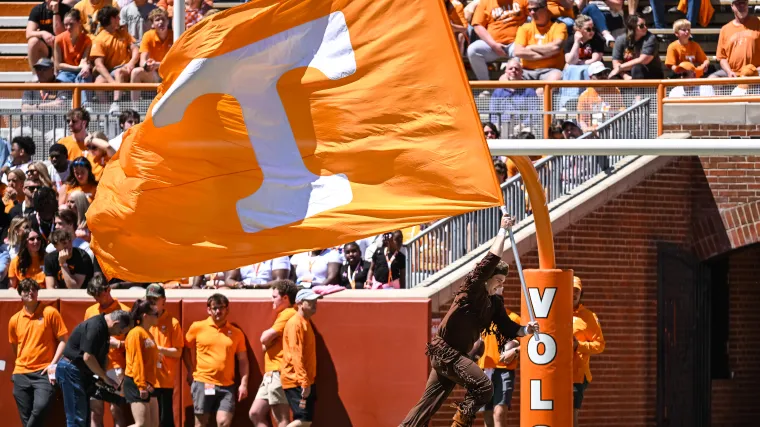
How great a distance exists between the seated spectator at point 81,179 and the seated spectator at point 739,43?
8.60m

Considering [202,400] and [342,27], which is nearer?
[342,27]

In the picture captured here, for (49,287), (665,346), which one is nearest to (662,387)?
(665,346)

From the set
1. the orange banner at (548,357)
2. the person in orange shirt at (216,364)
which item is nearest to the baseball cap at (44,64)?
the person in orange shirt at (216,364)

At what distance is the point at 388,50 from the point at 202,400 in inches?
299

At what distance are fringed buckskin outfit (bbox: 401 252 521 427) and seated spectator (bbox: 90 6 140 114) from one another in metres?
10.1

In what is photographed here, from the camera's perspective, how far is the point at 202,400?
18.3 metres

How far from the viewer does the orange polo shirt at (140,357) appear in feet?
58.0

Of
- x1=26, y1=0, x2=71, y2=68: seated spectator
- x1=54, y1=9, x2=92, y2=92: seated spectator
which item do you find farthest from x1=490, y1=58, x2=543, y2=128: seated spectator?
x1=26, y1=0, x2=71, y2=68: seated spectator

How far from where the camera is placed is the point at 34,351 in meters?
18.2

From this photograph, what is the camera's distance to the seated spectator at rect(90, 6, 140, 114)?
22.3 metres

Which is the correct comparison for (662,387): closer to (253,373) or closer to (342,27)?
(253,373)

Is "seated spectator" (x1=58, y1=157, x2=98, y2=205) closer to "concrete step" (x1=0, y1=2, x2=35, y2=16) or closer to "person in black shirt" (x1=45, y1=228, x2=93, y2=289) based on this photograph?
"person in black shirt" (x1=45, y1=228, x2=93, y2=289)

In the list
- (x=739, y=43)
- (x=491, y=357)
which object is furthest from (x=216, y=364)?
(x=739, y=43)

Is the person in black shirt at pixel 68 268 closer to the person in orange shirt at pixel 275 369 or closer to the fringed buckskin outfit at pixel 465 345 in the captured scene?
the person in orange shirt at pixel 275 369
